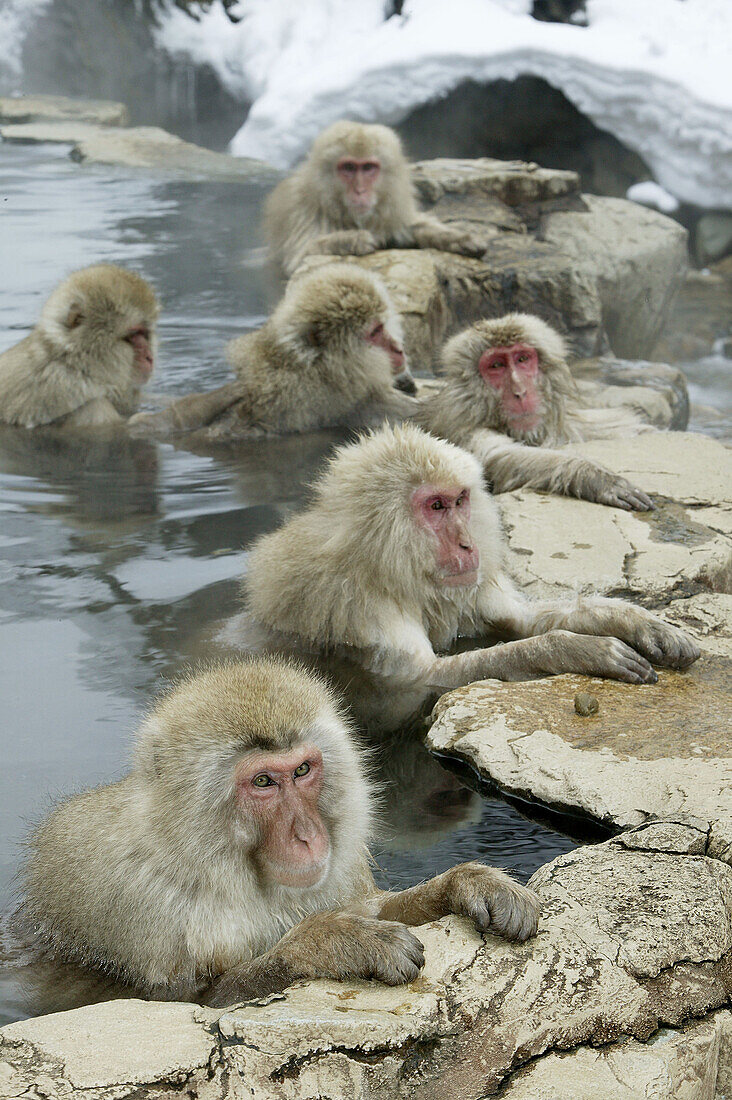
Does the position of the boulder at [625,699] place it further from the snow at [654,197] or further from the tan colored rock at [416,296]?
the snow at [654,197]

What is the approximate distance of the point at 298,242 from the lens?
997 centimetres

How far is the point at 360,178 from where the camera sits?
9.48 m

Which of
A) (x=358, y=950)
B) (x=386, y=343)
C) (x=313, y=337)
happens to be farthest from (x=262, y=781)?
(x=386, y=343)

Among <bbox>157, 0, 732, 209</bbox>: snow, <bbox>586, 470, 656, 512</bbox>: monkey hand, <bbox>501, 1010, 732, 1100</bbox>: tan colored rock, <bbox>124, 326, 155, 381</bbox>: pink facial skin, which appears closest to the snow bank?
<bbox>157, 0, 732, 209</bbox>: snow

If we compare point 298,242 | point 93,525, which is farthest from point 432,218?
point 93,525

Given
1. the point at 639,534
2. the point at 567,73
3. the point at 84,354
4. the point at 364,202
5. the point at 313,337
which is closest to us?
the point at 639,534

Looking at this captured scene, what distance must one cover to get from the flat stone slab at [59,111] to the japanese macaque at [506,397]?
13.0 metres

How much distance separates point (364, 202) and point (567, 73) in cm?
624

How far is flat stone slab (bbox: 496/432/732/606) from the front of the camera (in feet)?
15.0

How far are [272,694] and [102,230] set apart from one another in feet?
32.1

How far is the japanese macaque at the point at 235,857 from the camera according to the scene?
2568mm

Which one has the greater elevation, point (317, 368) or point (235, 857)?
point (235, 857)

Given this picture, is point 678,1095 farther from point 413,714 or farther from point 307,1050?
point 413,714

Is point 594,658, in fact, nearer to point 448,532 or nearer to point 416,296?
point 448,532
